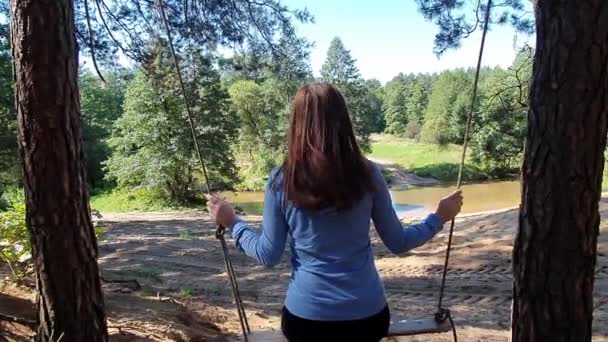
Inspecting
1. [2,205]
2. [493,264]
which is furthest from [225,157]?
[493,264]

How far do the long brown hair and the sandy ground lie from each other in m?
2.20

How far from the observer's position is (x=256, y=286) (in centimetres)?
669

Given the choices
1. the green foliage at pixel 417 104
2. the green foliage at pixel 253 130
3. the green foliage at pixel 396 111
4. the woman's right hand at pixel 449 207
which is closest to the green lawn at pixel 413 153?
the green foliage at pixel 396 111

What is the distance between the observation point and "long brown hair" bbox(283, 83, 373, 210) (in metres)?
1.67

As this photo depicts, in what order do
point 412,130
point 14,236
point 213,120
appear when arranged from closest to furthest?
point 14,236 < point 213,120 < point 412,130

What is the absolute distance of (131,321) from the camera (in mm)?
3865

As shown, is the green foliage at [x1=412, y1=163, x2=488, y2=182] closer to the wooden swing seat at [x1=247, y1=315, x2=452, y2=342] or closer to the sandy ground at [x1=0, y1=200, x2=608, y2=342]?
the sandy ground at [x1=0, y1=200, x2=608, y2=342]

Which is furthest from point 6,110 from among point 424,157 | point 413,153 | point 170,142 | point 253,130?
point 413,153

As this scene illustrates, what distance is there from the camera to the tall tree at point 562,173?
6.82 ft

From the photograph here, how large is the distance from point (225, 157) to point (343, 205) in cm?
2179

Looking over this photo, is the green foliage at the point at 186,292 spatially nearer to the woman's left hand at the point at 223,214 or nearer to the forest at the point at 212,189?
the forest at the point at 212,189

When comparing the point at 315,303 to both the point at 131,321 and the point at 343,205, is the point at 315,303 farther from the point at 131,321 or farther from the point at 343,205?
the point at 131,321

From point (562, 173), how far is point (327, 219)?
103cm

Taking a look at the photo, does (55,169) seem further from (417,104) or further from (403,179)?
(417,104)
